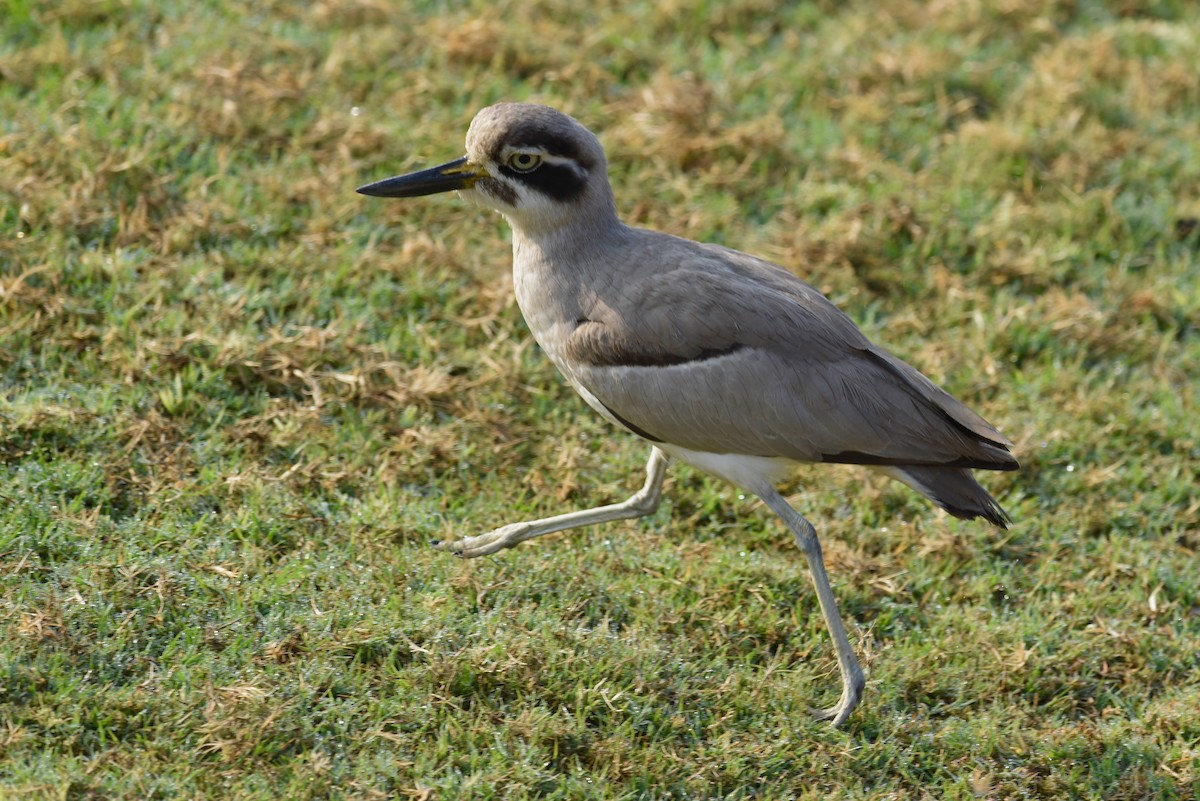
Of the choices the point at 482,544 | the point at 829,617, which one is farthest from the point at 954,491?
the point at 482,544

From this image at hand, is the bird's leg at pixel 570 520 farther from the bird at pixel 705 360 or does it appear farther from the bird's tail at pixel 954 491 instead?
the bird's tail at pixel 954 491

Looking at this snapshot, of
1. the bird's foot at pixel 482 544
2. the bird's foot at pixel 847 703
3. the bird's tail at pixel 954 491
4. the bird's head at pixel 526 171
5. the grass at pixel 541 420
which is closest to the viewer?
the grass at pixel 541 420

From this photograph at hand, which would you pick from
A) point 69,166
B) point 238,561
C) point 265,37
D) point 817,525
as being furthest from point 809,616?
point 265,37

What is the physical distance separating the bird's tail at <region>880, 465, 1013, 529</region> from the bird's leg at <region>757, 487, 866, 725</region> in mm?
416

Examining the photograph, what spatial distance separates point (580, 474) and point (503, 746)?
66.5 inches

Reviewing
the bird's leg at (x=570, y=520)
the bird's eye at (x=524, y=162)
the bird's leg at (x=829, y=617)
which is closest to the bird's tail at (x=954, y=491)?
the bird's leg at (x=829, y=617)

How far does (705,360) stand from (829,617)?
1.07m

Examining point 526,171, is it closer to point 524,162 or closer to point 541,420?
point 524,162

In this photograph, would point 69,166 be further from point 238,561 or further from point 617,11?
point 617,11

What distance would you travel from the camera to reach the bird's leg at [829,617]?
508 centimetres

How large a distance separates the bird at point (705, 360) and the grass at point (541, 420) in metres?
0.49

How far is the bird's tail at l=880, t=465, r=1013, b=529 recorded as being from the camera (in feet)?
16.9

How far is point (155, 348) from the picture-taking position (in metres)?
6.04

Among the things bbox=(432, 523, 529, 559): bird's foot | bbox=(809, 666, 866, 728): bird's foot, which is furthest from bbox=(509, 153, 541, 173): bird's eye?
bbox=(809, 666, 866, 728): bird's foot
